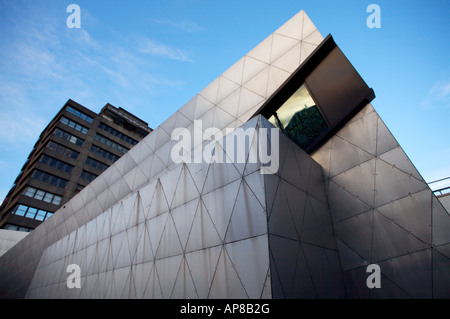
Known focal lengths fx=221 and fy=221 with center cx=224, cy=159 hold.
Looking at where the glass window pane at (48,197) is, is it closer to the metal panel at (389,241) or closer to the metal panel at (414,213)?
the metal panel at (389,241)

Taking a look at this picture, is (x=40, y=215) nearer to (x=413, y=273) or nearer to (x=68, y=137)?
(x=68, y=137)

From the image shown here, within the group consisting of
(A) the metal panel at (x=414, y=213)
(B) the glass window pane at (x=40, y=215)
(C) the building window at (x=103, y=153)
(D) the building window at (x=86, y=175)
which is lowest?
(A) the metal panel at (x=414, y=213)

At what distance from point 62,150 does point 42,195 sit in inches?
339

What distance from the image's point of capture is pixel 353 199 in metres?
7.79

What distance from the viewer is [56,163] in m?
39.6

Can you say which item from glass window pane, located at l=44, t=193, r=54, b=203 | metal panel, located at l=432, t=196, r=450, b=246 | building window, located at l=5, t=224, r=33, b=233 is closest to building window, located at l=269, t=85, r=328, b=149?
metal panel, located at l=432, t=196, r=450, b=246

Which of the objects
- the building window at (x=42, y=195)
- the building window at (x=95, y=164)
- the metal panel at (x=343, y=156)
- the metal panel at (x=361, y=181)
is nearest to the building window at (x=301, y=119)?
the metal panel at (x=343, y=156)

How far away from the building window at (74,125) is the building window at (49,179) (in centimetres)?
1047

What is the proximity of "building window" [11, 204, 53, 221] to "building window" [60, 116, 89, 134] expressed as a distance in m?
16.3

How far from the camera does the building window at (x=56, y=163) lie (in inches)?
1514

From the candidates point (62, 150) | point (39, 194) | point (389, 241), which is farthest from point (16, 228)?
point (389, 241)

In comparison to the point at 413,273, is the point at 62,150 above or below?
above
